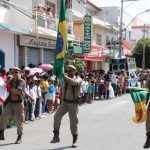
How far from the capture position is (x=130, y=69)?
36594 mm

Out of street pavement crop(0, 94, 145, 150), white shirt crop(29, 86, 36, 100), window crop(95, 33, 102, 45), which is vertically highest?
window crop(95, 33, 102, 45)

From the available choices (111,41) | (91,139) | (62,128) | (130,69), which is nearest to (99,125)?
(62,128)

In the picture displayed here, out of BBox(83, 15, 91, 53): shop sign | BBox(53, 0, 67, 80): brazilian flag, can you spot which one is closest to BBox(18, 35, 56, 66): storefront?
BBox(83, 15, 91, 53): shop sign

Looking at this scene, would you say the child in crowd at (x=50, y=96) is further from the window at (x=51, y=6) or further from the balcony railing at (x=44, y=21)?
the window at (x=51, y=6)

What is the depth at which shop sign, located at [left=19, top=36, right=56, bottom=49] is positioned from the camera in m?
26.5

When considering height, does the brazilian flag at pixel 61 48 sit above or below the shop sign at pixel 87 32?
below

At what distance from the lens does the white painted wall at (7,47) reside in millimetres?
23955

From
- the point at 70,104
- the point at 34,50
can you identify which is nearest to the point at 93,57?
the point at 34,50

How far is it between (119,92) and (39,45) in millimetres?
6105

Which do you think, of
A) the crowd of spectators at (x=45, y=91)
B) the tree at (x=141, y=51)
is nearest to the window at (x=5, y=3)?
the crowd of spectators at (x=45, y=91)

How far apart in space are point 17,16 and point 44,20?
141 inches

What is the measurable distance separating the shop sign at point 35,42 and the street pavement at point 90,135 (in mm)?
10063

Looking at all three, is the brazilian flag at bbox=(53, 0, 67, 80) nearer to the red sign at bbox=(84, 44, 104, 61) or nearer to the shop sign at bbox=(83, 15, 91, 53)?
the shop sign at bbox=(83, 15, 91, 53)

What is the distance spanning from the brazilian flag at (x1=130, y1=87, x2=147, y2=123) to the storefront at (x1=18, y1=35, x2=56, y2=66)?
16593mm
